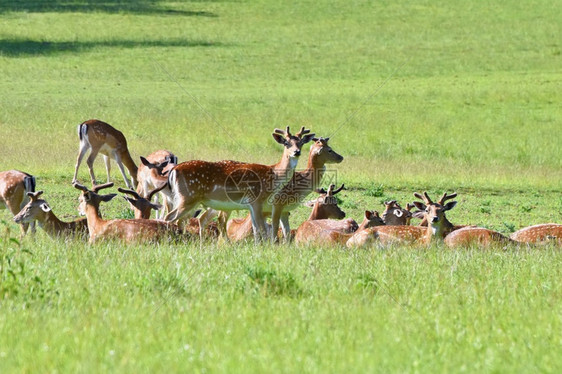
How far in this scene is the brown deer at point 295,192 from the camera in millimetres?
12938

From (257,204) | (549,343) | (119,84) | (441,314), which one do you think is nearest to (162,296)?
(441,314)

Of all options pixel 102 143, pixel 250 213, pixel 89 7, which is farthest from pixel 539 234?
pixel 89 7

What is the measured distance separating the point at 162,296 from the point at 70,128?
841 inches

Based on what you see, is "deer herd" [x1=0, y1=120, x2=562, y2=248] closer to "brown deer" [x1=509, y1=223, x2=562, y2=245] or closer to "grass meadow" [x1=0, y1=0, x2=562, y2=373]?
"brown deer" [x1=509, y1=223, x2=562, y2=245]

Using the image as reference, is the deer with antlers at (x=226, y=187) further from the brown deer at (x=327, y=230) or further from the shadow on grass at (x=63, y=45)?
the shadow on grass at (x=63, y=45)

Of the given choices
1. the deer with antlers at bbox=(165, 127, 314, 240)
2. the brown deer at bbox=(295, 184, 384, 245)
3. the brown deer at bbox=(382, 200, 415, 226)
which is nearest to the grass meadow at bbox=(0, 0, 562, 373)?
the brown deer at bbox=(295, 184, 384, 245)

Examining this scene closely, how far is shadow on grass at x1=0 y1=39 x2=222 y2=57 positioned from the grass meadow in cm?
17

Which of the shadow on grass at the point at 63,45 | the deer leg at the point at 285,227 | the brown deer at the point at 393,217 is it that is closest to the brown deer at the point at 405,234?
the deer leg at the point at 285,227

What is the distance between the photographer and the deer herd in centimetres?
1123

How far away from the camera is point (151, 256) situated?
30.0 feet

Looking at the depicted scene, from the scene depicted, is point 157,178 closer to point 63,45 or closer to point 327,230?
point 327,230

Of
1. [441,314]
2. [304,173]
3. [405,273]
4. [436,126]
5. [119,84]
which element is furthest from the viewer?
[119,84]

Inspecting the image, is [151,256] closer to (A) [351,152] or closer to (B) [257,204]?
(B) [257,204]
